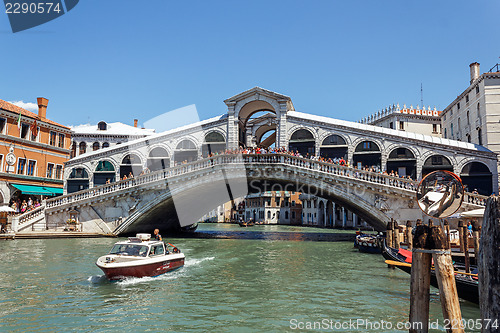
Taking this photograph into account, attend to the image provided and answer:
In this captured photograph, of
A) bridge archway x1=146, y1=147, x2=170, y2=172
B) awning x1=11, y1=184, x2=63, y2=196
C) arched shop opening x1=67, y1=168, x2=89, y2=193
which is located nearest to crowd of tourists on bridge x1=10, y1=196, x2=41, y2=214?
awning x1=11, y1=184, x2=63, y2=196

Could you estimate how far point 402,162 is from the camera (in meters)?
25.7

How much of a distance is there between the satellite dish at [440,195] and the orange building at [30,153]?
28.2 meters

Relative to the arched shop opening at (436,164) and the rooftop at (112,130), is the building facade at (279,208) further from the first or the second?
the arched shop opening at (436,164)

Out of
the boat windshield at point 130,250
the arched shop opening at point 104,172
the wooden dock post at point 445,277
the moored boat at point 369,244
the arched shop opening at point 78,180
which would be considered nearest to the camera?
the wooden dock post at point 445,277

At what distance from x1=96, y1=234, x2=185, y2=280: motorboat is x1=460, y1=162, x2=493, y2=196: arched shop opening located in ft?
65.5

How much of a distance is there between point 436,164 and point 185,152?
18.2 meters

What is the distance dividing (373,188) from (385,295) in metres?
12.3

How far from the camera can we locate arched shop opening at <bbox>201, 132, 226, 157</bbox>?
28953 millimetres

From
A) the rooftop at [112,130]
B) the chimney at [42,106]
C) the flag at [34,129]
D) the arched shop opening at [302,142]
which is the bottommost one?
the arched shop opening at [302,142]

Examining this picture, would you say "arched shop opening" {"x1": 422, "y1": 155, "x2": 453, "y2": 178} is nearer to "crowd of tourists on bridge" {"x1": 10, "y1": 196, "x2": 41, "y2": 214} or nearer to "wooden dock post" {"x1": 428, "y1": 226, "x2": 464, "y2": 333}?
"wooden dock post" {"x1": 428, "y1": 226, "x2": 464, "y2": 333}

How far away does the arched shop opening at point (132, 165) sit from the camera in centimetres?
2947

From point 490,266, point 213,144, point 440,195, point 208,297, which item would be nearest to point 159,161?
point 213,144

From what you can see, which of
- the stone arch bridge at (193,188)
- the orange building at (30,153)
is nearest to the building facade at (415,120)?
the stone arch bridge at (193,188)

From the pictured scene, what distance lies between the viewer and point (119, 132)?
43719mm
